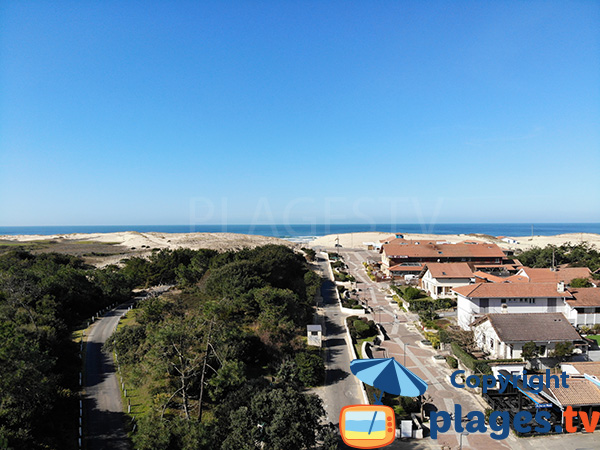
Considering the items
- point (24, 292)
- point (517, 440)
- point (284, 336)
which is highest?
point (24, 292)

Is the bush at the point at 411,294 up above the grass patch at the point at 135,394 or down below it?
above

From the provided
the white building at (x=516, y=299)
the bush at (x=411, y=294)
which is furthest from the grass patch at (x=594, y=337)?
the bush at (x=411, y=294)

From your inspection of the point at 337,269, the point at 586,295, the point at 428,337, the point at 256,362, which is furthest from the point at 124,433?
the point at 337,269

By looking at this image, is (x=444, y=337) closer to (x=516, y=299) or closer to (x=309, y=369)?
(x=516, y=299)

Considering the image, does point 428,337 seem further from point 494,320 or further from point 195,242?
point 195,242

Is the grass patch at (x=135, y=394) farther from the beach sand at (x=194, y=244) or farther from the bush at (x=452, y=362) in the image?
the beach sand at (x=194, y=244)

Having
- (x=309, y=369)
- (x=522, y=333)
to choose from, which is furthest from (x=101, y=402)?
(x=522, y=333)
